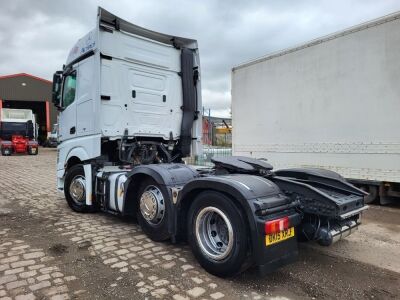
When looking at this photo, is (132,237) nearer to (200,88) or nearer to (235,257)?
(235,257)

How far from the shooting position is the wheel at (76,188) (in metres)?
6.51

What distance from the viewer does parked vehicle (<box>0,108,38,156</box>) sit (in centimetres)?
2530

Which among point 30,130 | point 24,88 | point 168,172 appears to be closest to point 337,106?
point 168,172

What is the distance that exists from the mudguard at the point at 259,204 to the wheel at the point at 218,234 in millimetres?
93

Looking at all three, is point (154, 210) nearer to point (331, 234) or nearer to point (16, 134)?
point (331, 234)

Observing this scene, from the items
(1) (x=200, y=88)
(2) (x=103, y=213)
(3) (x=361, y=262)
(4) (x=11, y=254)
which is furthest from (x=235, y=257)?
(1) (x=200, y=88)

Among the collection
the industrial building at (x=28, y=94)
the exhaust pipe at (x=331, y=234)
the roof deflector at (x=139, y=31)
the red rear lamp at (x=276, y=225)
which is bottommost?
the exhaust pipe at (x=331, y=234)

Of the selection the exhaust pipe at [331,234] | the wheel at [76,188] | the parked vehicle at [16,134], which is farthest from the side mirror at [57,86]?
the parked vehicle at [16,134]

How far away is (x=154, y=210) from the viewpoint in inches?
186

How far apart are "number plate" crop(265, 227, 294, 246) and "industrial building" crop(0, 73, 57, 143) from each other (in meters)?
37.7

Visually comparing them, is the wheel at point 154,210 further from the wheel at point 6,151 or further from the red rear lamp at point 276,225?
the wheel at point 6,151

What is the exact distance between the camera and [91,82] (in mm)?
6105

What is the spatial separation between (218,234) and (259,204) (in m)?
0.79

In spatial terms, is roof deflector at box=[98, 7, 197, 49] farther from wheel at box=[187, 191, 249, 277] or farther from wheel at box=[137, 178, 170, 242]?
wheel at box=[187, 191, 249, 277]
